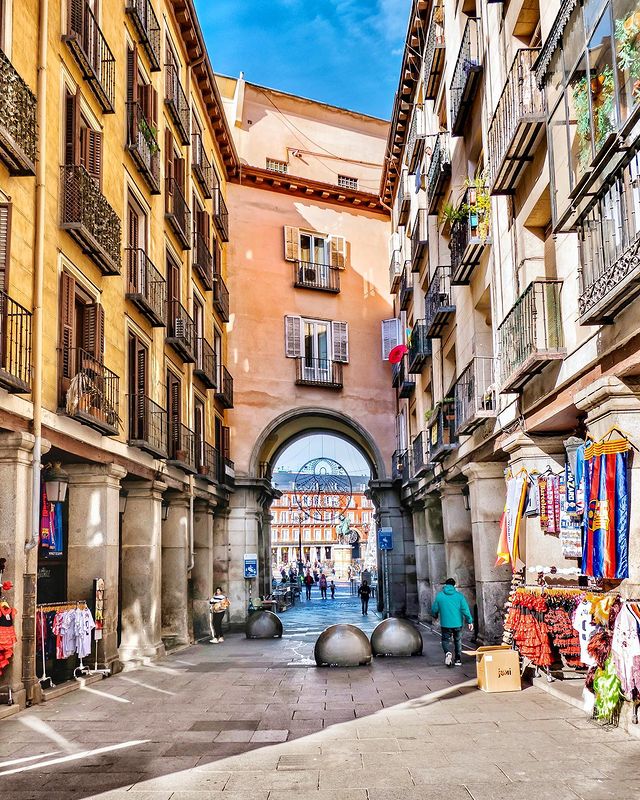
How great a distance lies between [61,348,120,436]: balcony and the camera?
42.5 ft

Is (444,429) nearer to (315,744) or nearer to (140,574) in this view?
(140,574)

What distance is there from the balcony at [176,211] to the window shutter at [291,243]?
929 centimetres

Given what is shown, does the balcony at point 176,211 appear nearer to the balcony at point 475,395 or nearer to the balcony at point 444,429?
the balcony at point 444,429

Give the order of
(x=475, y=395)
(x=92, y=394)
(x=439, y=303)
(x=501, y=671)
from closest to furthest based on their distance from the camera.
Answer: (x=501, y=671) → (x=92, y=394) → (x=475, y=395) → (x=439, y=303)

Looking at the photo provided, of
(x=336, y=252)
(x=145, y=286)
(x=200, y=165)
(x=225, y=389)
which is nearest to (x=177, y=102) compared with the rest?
(x=200, y=165)

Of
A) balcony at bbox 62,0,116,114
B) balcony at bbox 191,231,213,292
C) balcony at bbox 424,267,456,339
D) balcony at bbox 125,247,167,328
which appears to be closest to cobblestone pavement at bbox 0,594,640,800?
balcony at bbox 125,247,167,328

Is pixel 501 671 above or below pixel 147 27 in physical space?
below

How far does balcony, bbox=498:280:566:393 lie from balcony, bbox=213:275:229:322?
1618 centimetres

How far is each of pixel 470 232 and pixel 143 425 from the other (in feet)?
25.5

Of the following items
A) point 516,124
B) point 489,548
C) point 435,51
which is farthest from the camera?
point 435,51

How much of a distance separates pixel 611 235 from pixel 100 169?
1013cm

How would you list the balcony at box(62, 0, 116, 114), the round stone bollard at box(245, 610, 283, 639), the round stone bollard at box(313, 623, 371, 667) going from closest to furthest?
1. the balcony at box(62, 0, 116, 114)
2. the round stone bollard at box(313, 623, 371, 667)
3. the round stone bollard at box(245, 610, 283, 639)

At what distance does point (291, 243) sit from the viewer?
31.8m

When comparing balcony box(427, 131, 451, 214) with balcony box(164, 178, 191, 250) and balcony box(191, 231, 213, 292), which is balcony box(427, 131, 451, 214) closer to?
balcony box(164, 178, 191, 250)
